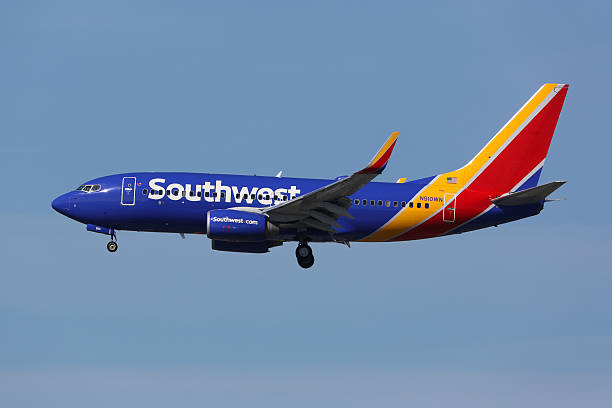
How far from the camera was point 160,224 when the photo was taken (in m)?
54.8

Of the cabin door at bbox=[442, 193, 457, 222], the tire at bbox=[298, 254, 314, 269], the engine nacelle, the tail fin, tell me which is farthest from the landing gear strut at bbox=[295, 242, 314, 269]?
the tail fin

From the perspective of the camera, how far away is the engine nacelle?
5316 centimetres

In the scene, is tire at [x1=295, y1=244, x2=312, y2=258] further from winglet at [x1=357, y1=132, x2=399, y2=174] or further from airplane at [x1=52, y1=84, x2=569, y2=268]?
winglet at [x1=357, y1=132, x2=399, y2=174]

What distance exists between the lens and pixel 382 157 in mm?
48938

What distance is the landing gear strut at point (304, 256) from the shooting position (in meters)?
56.0

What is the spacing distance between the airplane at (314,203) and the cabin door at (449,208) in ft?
0.18

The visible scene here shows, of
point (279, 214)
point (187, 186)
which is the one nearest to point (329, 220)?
point (279, 214)

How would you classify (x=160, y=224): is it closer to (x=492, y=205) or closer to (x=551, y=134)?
(x=492, y=205)

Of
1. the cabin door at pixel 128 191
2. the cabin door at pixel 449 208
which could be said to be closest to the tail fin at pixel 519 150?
the cabin door at pixel 449 208

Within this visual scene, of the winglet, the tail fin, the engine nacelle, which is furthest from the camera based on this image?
the tail fin

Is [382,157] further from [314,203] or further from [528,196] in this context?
[528,196]

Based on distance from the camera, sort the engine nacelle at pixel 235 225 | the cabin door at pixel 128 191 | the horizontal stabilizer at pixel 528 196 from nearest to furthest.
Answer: the engine nacelle at pixel 235 225 → the horizontal stabilizer at pixel 528 196 → the cabin door at pixel 128 191

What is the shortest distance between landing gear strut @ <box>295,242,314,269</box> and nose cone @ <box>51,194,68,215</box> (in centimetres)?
1256

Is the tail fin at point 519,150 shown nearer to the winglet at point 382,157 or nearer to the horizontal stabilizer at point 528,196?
the horizontal stabilizer at point 528,196
